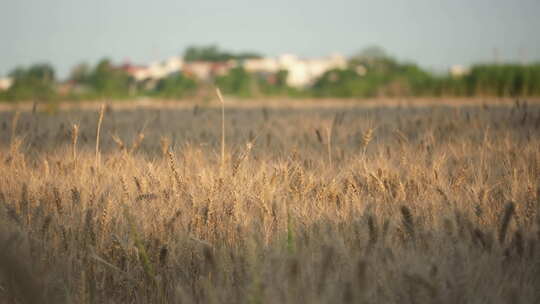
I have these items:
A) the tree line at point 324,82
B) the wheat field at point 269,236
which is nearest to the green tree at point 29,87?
the tree line at point 324,82

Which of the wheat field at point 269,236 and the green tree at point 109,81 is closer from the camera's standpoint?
the wheat field at point 269,236

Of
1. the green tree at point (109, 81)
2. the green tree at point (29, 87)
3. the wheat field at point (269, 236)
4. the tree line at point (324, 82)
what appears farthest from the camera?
the green tree at point (109, 81)

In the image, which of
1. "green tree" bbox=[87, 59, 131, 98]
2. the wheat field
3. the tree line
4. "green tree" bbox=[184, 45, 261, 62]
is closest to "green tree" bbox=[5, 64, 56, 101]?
the tree line

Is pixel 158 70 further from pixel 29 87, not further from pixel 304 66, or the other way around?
pixel 29 87

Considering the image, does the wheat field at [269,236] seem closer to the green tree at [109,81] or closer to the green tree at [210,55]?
the green tree at [109,81]

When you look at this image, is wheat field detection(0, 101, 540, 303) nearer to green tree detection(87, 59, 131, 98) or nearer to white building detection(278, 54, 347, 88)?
green tree detection(87, 59, 131, 98)

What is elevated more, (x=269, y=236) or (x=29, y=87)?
(x=29, y=87)

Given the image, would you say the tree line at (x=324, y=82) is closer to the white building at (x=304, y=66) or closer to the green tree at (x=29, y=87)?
the green tree at (x=29, y=87)

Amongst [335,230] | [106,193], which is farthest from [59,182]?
[335,230]

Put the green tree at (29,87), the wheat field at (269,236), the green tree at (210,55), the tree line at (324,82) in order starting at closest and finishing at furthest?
the wheat field at (269,236), the green tree at (29,87), the tree line at (324,82), the green tree at (210,55)

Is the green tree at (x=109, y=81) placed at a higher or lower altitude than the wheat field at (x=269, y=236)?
higher

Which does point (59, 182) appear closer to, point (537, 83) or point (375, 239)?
point (375, 239)

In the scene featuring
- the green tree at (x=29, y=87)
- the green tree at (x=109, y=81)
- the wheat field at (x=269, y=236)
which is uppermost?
the green tree at (x=109, y=81)

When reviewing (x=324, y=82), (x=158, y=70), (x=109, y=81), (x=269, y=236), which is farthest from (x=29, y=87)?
(x=158, y=70)
